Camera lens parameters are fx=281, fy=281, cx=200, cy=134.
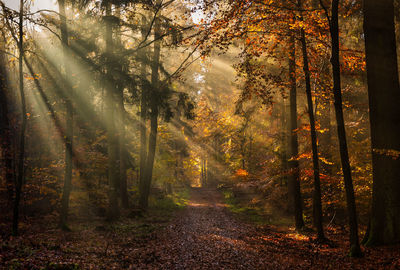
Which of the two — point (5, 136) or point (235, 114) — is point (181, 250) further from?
point (5, 136)

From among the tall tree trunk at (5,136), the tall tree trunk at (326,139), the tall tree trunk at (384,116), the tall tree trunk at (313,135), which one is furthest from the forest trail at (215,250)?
the tall tree trunk at (5,136)

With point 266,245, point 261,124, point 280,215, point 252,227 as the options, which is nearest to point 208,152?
Result: point 261,124

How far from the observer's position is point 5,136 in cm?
1284

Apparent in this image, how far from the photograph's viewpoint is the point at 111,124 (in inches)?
530

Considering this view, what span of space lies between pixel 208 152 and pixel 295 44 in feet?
93.3

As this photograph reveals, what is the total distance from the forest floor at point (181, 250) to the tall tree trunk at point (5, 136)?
2645mm

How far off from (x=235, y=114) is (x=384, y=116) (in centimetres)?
720

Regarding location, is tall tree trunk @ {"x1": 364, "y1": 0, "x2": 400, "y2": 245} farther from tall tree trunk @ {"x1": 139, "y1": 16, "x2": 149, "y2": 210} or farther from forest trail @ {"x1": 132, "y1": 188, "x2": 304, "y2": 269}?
tall tree trunk @ {"x1": 139, "y1": 16, "x2": 149, "y2": 210}

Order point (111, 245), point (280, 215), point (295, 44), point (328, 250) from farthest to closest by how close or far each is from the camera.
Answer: point (280, 215), point (295, 44), point (111, 245), point (328, 250)

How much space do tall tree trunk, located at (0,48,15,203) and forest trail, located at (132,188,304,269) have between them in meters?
6.88

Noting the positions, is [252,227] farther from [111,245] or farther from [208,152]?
[208,152]

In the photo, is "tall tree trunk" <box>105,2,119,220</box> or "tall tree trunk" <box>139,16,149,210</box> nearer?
"tall tree trunk" <box>105,2,119,220</box>

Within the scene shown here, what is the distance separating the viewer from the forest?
281 inches

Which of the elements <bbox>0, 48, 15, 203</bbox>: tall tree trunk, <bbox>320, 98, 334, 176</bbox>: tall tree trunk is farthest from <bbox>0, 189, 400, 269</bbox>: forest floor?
<bbox>320, 98, 334, 176</bbox>: tall tree trunk
